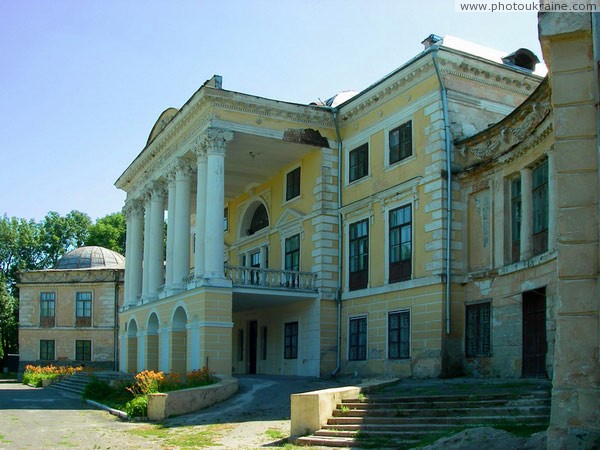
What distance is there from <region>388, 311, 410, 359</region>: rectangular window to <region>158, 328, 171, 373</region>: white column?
9410 mm

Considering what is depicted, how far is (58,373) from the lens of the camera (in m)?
37.4

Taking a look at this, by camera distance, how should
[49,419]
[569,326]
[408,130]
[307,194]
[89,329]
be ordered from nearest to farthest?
1. [569,326]
2. [49,419]
3. [408,130]
4. [307,194]
5. [89,329]

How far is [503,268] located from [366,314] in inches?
254

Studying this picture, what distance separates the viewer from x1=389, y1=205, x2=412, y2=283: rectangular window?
23.8 m

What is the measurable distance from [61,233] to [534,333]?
5751 centimetres

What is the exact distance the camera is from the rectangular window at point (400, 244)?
77.9ft

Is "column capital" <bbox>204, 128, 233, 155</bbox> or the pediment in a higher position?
"column capital" <bbox>204, 128, 233, 155</bbox>

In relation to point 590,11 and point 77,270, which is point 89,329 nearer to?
point 77,270

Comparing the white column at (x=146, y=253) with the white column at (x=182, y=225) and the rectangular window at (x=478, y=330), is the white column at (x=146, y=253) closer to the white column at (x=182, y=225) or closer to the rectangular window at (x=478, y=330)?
the white column at (x=182, y=225)

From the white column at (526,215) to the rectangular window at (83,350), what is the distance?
34.6 m

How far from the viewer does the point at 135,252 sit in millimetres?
37406

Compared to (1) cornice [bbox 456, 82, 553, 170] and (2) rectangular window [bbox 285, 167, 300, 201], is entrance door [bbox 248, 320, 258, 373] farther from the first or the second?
(1) cornice [bbox 456, 82, 553, 170]

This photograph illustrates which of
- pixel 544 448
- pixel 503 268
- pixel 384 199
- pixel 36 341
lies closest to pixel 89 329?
pixel 36 341

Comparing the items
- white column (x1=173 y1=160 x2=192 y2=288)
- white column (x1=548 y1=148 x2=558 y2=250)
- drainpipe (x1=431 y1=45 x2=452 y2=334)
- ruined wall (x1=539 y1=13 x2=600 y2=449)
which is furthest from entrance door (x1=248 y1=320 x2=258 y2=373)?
ruined wall (x1=539 y1=13 x2=600 y2=449)
